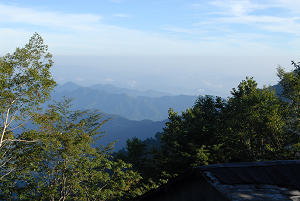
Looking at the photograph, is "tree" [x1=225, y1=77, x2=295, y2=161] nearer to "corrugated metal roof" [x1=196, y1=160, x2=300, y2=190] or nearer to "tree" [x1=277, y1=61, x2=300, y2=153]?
"tree" [x1=277, y1=61, x2=300, y2=153]

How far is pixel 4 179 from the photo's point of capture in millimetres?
15680

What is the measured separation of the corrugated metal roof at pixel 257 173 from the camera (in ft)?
26.1

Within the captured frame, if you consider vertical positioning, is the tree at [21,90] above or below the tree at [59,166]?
above

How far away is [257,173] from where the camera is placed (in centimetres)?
844

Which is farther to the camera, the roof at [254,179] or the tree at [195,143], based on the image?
the tree at [195,143]

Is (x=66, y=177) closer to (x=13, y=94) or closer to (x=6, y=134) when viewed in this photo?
(x=6, y=134)

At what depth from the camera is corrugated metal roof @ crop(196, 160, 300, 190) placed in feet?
26.1

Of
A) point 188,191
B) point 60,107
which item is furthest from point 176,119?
point 188,191

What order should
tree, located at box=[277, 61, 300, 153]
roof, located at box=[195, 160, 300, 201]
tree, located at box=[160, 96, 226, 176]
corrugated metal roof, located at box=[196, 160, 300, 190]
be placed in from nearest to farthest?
roof, located at box=[195, 160, 300, 201] → corrugated metal roof, located at box=[196, 160, 300, 190] → tree, located at box=[277, 61, 300, 153] → tree, located at box=[160, 96, 226, 176]

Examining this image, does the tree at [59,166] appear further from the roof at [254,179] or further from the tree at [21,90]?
the roof at [254,179]

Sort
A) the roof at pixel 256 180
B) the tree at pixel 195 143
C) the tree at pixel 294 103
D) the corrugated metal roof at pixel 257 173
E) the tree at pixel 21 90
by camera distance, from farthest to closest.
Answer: the tree at pixel 195 143, the tree at pixel 294 103, the tree at pixel 21 90, the corrugated metal roof at pixel 257 173, the roof at pixel 256 180

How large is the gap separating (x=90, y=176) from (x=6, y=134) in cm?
745

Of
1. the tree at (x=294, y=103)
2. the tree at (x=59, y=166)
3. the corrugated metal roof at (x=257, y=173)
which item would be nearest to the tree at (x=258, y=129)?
the tree at (x=294, y=103)

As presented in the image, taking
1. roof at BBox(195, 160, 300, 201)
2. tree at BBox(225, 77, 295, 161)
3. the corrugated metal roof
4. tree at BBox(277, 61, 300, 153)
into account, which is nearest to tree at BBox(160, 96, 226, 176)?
tree at BBox(225, 77, 295, 161)
